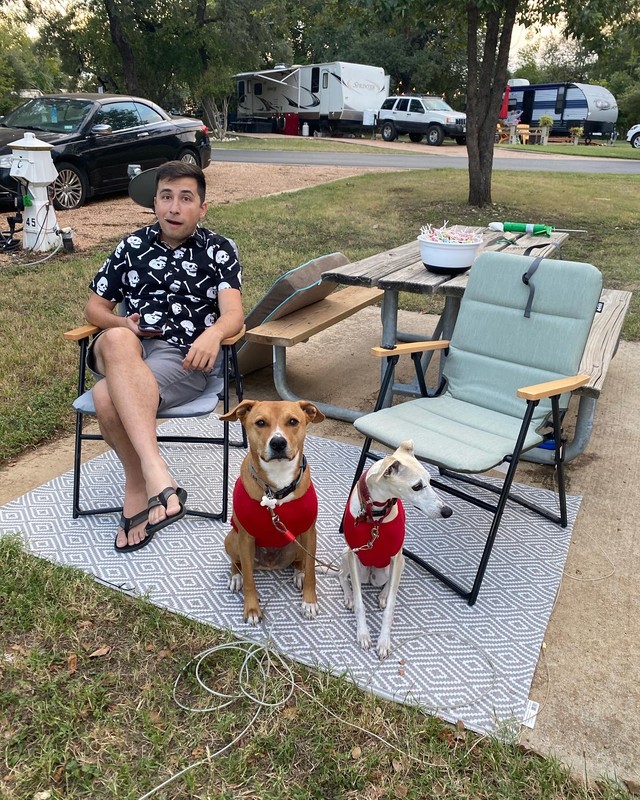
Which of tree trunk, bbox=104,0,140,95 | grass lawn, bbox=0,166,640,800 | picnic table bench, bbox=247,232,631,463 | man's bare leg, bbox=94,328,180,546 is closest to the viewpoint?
grass lawn, bbox=0,166,640,800

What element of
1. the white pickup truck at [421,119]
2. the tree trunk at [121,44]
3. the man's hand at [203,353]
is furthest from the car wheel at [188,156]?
the white pickup truck at [421,119]

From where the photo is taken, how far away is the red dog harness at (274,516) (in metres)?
2.22

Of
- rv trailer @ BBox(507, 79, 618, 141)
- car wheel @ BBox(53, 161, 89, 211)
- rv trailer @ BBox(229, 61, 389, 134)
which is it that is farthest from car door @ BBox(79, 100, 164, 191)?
rv trailer @ BBox(507, 79, 618, 141)

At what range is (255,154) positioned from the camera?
18.6 m

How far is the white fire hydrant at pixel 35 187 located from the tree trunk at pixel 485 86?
610cm

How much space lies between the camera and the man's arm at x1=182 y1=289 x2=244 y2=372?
280 centimetres

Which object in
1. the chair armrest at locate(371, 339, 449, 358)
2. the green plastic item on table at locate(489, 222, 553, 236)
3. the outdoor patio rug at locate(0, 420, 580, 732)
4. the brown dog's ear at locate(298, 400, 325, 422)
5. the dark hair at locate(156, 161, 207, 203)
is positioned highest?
the dark hair at locate(156, 161, 207, 203)

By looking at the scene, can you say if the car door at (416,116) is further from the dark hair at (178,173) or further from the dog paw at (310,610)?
the dog paw at (310,610)

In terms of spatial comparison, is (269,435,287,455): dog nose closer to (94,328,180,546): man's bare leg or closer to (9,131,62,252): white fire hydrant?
(94,328,180,546): man's bare leg

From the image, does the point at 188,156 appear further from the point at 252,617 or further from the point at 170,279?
the point at 252,617

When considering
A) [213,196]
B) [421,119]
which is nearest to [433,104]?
[421,119]

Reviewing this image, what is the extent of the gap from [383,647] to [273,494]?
0.63 meters

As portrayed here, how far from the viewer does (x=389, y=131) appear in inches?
1095

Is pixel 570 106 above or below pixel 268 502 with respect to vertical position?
above
